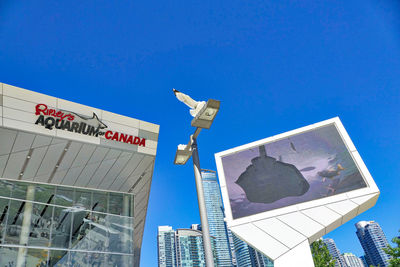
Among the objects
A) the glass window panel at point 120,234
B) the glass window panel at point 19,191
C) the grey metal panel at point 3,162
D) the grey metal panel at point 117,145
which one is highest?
the grey metal panel at point 117,145

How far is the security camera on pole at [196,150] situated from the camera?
6195 mm

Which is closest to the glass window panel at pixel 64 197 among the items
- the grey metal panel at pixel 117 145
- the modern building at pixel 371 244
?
the grey metal panel at pixel 117 145

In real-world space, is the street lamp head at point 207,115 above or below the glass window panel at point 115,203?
below

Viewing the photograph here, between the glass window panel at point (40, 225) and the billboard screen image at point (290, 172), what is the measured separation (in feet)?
31.4

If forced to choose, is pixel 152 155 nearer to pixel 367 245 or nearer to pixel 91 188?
pixel 91 188

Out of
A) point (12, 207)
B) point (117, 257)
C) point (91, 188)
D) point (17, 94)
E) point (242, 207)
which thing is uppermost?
point (17, 94)

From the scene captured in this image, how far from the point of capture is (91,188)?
Answer: 17.2 metres

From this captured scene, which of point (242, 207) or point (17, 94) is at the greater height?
point (17, 94)

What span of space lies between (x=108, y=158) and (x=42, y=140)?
3.43 metres

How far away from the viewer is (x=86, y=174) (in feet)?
52.9

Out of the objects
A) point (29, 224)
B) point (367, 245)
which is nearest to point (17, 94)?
point (29, 224)

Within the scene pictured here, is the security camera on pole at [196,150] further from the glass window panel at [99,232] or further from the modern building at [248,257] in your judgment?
the modern building at [248,257]

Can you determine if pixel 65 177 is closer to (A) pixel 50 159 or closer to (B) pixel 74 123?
(A) pixel 50 159

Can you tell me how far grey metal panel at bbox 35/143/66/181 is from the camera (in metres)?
14.2
